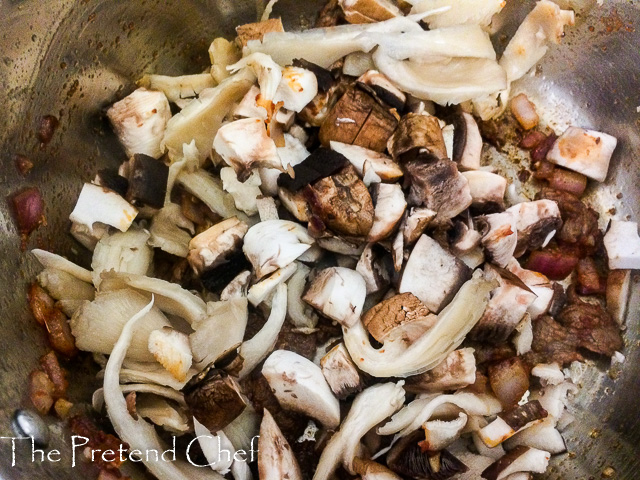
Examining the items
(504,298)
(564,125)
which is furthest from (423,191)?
(564,125)

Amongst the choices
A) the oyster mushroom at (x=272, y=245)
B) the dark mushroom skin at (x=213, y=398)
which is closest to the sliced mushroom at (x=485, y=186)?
the oyster mushroom at (x=272, y=245)

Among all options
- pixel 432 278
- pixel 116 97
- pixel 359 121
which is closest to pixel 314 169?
pixel 359 121

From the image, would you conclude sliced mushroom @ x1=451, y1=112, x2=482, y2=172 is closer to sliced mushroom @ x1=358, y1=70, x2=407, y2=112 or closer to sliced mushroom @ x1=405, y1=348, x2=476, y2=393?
sliced mushroom @ x1=358, y1=70, x2=407, y2=112

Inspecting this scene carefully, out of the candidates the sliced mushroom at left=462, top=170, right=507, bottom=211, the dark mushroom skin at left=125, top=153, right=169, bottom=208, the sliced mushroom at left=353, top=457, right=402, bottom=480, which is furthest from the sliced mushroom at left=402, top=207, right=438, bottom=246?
the dark mushroom skin at left=125, top=153, right=169, bottom=208

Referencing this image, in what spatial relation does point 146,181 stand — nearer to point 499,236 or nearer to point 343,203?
point 343,203

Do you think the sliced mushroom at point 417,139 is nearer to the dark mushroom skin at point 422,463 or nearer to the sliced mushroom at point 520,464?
the dark mushroom skin at point 422,463

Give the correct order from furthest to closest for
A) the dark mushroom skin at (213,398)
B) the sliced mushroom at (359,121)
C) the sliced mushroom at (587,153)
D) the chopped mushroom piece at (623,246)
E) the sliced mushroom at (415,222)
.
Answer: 1. the sliced mushroom at (587,153)
2. the chopped mushroom piece at (623,246)
3. the sliced mushroom at (359,121)
4. the sliced mushroom at (415,222)
5. the dark mushroom skin at (213,398)

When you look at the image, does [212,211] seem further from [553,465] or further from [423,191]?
[553,465]
